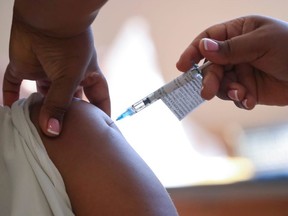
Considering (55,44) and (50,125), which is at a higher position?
(55,44)

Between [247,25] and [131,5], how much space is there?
99 cm

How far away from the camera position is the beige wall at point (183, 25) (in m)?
1.48

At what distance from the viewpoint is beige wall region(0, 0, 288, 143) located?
1479mm

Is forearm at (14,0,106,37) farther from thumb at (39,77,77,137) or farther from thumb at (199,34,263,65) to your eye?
thumb at (199,34,263,65)

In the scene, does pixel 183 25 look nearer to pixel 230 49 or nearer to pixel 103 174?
pixel 230 49

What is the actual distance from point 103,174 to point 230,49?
0.35 m

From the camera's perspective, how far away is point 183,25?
5.32ft

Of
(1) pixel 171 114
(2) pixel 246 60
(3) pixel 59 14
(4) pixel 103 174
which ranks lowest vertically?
(1) pixel 171 114

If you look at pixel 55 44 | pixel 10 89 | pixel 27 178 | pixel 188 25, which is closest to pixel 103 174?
pixel 27 178

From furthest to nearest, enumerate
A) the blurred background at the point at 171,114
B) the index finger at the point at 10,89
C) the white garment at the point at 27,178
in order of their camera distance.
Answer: the blurred background at the point at 171,114 → the index finger at the point at 10,89 → the white garment at the point at 27,178

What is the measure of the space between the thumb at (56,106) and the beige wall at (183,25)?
872mm

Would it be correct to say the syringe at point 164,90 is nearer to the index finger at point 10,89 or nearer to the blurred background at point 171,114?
the index finger at point 10,89

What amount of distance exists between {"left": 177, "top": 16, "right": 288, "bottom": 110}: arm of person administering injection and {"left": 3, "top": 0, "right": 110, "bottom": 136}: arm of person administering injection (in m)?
0.24

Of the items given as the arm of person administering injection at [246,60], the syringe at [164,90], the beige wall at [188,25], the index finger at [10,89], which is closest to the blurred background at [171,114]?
the beige wall at [188,25]
